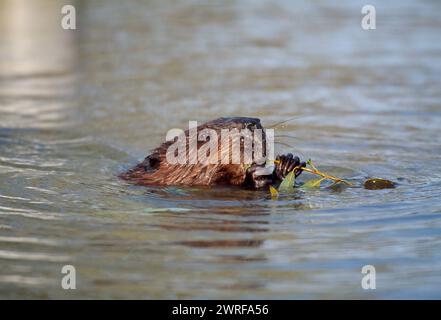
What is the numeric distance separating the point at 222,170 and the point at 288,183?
0.48 meters

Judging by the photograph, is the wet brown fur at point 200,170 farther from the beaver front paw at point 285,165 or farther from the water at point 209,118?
the beaver front paw at point 285,165

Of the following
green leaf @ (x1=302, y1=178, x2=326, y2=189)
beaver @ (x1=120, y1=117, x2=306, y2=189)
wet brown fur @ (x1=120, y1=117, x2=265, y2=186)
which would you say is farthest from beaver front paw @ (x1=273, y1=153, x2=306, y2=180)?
wet brown fur @ (x1=120, y1=117, x2=265, y2=186)

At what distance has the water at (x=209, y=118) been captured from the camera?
4.74 meters

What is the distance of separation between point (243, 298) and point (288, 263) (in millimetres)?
565

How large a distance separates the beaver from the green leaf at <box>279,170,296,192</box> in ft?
0.30

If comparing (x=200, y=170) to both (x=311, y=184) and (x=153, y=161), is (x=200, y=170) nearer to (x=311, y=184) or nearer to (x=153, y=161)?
(x=153, y=161)

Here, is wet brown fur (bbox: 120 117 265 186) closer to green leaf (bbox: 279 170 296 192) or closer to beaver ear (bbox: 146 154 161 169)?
beaver ear (bbox: 146 154 161 169)

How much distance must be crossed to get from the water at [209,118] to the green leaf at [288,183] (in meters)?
0.10

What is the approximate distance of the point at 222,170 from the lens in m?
6.36

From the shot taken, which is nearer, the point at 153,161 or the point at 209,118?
the point at 153,161

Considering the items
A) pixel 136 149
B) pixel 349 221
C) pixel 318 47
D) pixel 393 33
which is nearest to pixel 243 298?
pixel 349 221

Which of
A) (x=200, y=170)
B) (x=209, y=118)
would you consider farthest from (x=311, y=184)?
(x=209, y=118)

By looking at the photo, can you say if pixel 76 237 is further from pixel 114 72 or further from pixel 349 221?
pixel 114 72

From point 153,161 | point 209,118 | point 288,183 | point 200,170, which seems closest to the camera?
point 288,183
